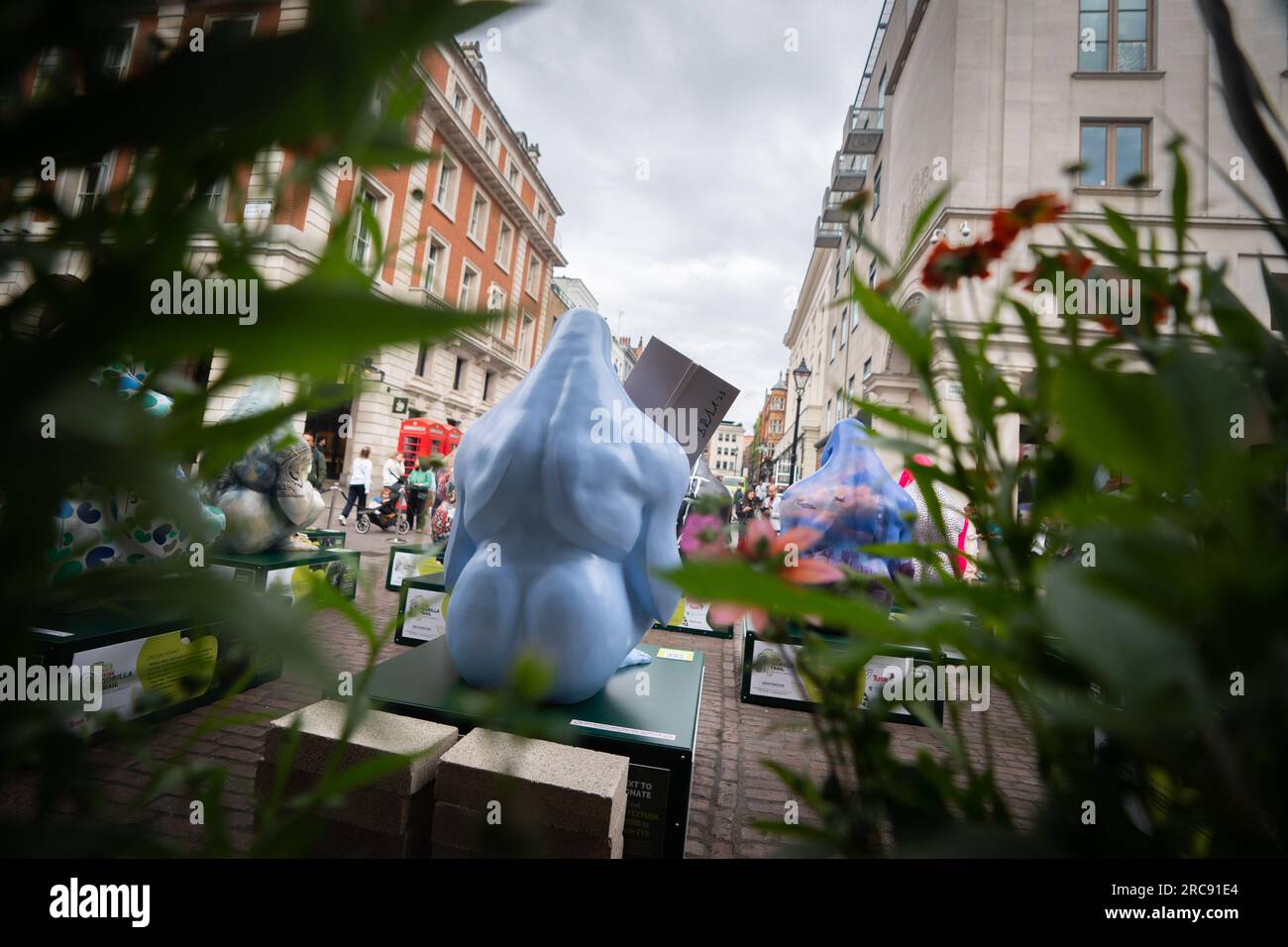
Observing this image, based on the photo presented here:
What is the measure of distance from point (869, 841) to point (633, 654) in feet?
7.92

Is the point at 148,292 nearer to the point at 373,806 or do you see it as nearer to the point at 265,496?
the point at 373,806

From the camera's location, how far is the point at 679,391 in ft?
11.5

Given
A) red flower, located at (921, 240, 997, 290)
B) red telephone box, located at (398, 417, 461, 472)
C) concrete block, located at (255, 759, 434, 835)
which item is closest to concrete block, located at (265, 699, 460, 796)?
concrete block, located at (255, 759, 434, 835)

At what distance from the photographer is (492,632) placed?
2.18 meters

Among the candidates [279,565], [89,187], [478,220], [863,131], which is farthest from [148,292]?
[478,220]

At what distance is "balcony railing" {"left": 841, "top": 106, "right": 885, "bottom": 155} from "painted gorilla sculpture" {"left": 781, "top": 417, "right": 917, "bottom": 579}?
15414 millimetres

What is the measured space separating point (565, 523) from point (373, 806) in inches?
40.7

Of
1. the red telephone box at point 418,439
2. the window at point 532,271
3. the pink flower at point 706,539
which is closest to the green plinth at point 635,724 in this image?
the pink flower at point 706,539

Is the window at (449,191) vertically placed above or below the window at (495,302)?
above

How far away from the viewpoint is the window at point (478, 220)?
18016mm

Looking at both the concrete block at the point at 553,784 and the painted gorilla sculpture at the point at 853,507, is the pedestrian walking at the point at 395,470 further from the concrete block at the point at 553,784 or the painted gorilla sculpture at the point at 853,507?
the concrete block at the point at 553,784

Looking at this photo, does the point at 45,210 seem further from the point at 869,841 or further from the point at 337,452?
the point at 337,452

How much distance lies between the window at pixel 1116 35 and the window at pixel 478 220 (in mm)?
14417
